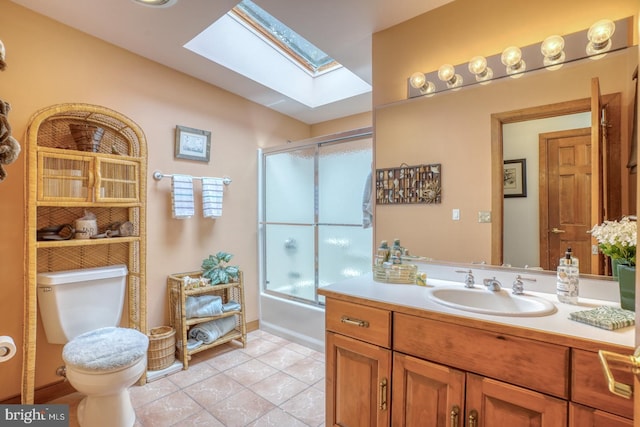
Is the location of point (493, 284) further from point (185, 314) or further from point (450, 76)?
point (185, 314)

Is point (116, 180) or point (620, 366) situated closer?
point (620, 366)

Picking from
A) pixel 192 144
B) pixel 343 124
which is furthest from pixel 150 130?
pixel 343 124

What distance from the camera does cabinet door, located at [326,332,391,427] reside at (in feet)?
4.18

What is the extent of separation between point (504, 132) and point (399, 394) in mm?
1362

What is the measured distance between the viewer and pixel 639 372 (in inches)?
20.6

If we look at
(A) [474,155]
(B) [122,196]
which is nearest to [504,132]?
(A) [474,155]

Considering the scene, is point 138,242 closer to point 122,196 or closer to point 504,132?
point 122,196

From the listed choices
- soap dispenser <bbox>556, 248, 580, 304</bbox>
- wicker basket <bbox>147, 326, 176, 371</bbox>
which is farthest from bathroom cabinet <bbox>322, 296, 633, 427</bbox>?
wicker basket <bbox>147, 326, 176, 371</bbox>

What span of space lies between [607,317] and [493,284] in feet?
1.48

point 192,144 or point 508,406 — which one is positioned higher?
point 192,144

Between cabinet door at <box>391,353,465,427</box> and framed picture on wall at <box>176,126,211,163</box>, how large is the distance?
86.1 inches

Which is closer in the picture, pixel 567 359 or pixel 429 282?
pixel 567 359

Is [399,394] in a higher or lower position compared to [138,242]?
lower

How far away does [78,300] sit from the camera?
1838 mm
